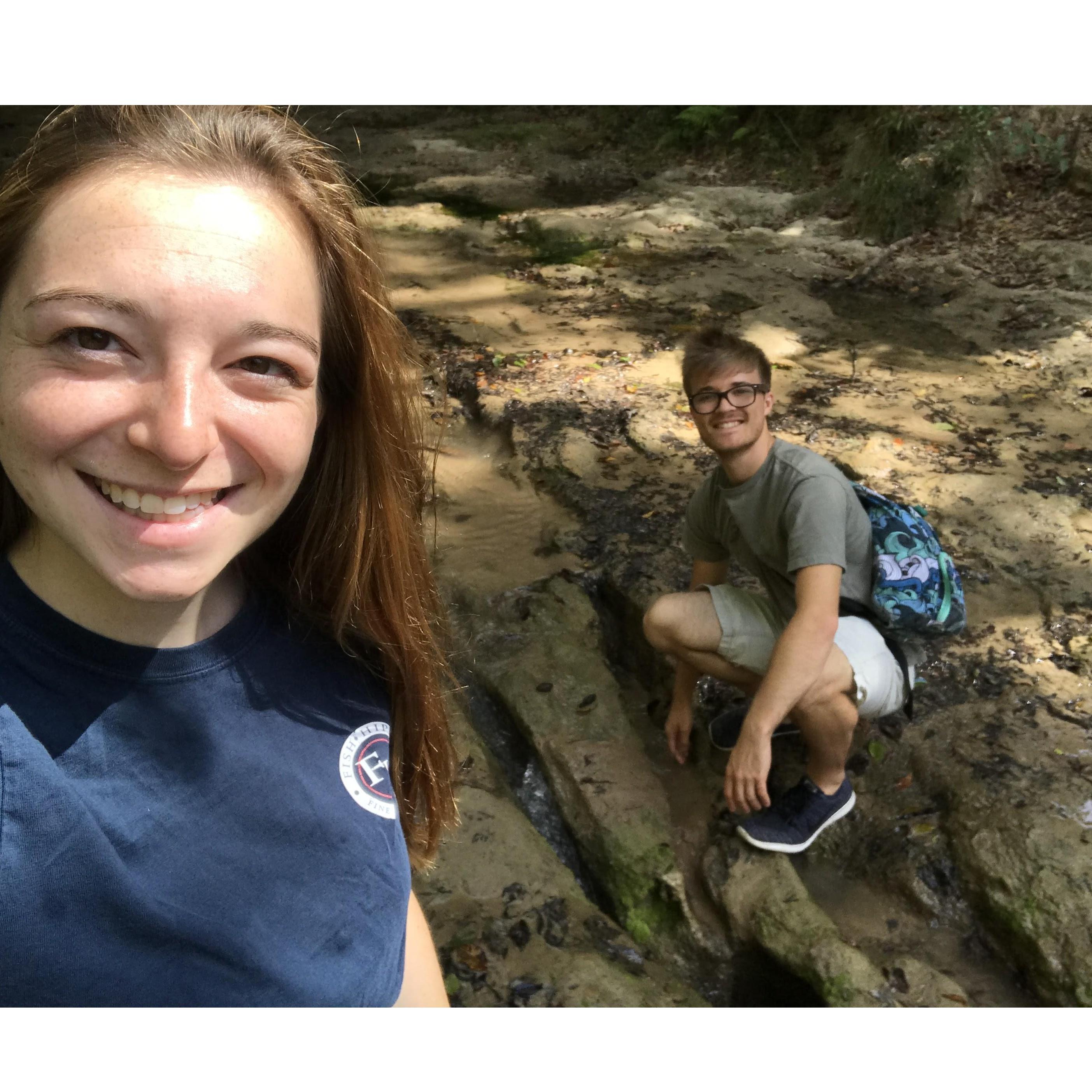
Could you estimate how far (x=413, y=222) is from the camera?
8953 mm

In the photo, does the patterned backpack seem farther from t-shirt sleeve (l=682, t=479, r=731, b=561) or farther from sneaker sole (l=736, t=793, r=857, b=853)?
sneaker sole (l=736, t=793, r=857, b=853)

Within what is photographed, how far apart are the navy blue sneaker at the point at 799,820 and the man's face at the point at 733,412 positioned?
124cm

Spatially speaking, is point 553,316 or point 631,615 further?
point 553,316

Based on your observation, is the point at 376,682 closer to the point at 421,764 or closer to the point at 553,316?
the point at 421,764

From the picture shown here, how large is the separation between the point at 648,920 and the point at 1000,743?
56.0 inches

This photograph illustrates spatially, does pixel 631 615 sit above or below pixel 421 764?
below

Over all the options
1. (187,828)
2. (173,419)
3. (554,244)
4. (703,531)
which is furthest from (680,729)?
(554,244)

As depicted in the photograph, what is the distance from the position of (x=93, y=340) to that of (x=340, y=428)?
45cm

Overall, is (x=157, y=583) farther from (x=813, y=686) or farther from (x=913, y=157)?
(x=913, y=157)

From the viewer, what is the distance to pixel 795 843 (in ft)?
11.0

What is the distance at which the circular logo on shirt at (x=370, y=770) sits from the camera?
132 cm

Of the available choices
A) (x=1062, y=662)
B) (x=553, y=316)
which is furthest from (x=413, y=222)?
(x=1062, y=662)

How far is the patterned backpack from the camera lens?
10.0 ft

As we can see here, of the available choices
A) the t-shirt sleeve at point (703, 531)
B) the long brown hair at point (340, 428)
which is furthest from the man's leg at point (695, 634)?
the long brown hair at point (340, 428)
